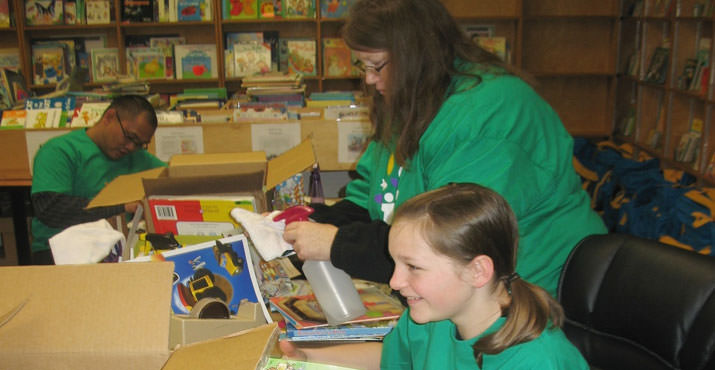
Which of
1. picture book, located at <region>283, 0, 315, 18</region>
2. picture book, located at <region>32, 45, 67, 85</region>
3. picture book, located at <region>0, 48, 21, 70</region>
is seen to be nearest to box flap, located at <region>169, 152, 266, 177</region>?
picture book, located at <region>283, 0, 315, 18</region>

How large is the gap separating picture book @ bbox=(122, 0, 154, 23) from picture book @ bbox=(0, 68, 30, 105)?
108cm

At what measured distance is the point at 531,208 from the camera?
1.23m

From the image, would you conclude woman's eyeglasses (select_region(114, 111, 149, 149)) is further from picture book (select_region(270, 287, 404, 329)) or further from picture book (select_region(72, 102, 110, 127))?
picture book (select_region(270, 287, 404, 329))

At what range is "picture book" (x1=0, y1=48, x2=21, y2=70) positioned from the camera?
488 cm

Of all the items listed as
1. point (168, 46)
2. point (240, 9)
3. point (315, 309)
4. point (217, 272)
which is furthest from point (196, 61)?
point (315, 309)

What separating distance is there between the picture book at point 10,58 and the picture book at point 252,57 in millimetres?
1756

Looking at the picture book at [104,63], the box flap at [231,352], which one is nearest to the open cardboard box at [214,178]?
the box flap at [231,352]

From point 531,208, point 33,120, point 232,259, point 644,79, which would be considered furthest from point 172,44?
point 531,208

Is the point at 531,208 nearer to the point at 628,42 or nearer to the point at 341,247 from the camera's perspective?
the point at 341,247

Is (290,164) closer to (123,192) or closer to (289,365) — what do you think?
(123,192)

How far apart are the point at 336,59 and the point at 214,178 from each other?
11.0 ft

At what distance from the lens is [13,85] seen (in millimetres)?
3900

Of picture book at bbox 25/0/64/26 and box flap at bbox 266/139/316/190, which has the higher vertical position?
picture book at bbox 25/0/64/26

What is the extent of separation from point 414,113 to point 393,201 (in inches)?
10.0
